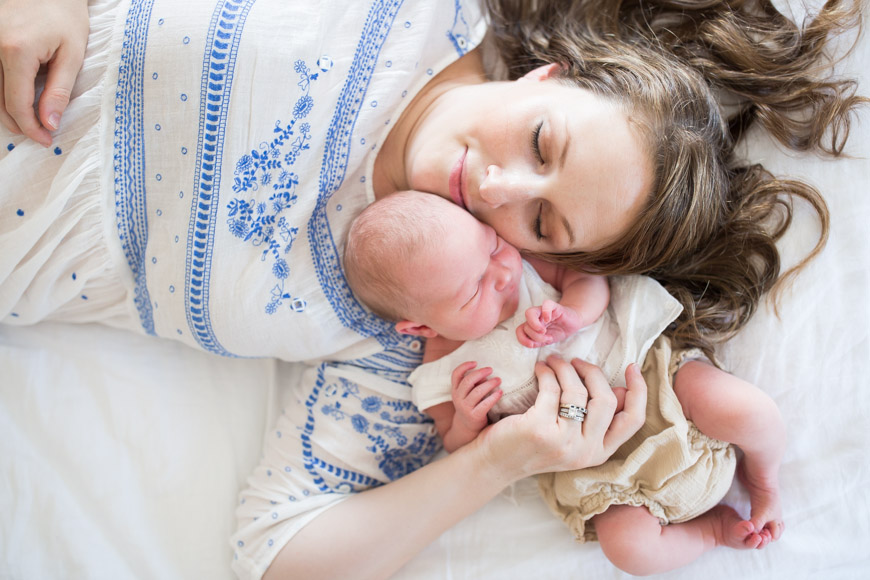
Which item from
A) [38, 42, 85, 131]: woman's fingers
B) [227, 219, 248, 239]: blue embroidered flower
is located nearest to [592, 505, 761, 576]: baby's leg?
[227, 219, 248, 239]: blue embroidered flower

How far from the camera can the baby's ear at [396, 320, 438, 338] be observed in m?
1.36

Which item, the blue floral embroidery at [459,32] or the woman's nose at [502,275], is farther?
the blue floral embroidery at [459,32]

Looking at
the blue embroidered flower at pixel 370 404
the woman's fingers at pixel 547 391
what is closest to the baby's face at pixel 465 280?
the woman's fingers at pixel 547 391

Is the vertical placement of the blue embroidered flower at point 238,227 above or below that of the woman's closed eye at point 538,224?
above

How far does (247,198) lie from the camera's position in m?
1.31

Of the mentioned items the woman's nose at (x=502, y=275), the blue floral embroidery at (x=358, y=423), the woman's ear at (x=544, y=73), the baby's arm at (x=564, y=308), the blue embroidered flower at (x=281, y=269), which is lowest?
the blue floral embroidery at (x=358, y=423)

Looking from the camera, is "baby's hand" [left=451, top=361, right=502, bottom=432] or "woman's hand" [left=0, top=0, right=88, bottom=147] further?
"baby's hand" [left=451, top=361, right=502, bottom=432]

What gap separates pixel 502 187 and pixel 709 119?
1.63ft

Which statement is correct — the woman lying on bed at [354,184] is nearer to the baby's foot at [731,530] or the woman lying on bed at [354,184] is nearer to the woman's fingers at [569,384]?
the woman's fingers at [569,384]

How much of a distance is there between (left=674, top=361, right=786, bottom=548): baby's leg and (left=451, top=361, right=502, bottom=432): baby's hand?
0.40 meters

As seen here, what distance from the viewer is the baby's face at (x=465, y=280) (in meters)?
1.23

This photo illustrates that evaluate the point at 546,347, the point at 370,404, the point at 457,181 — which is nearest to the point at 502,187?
the point at 457,181

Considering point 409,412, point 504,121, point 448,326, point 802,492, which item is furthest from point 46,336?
point 802,492

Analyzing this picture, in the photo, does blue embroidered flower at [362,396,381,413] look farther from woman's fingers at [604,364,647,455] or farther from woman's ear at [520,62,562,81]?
woman's ear at [520,62,562,81]
